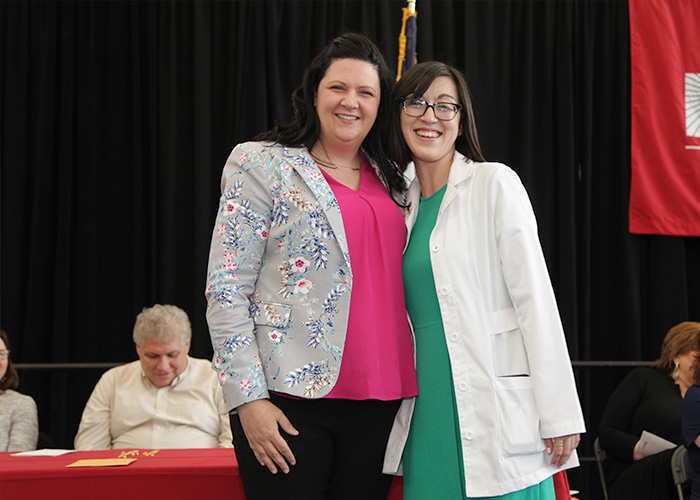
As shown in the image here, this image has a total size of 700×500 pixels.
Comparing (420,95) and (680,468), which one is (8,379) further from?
(680,468)

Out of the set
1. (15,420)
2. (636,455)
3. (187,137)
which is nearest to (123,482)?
(15,420)

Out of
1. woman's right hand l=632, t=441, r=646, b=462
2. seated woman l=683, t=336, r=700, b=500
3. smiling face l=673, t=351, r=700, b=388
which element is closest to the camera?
seated woman l=683, t=336, r=700, b=500

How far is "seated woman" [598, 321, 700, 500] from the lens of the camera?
3.03m

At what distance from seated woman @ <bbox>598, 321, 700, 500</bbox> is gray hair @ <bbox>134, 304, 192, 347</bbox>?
192 centimetres

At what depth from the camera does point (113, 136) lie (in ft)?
13.9

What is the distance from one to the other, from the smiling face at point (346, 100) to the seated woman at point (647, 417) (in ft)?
6.88

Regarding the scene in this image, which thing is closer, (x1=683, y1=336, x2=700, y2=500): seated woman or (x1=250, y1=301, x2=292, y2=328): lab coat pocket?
(x1=250, y1=301, x2=292, y2=328): lab coat pocket

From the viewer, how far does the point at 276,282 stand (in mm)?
1527

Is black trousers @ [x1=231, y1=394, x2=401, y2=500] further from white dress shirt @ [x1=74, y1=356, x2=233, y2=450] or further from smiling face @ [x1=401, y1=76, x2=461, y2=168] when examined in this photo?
white dress shirt @ [x1=74, y1=356, x2=233, y2=450]

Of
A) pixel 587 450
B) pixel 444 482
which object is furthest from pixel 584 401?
pixel 444 482

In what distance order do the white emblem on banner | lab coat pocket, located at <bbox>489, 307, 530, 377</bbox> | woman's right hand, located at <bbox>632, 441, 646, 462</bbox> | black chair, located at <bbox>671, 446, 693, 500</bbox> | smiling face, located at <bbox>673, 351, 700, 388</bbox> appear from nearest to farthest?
lab coat pocket, located at <bbox>489, 307, 530, 377</bbox>
black chair, located at <bbox>671, 446, 693, 500</bbox>
woman's right hand, located at <bbox>632, 441, 646, 462</bbox>
smiling face, located at <bbox>673, 351, 700, 388</bbox>
the white emblem on banner

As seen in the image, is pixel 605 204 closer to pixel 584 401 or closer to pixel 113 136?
pixel 584 401

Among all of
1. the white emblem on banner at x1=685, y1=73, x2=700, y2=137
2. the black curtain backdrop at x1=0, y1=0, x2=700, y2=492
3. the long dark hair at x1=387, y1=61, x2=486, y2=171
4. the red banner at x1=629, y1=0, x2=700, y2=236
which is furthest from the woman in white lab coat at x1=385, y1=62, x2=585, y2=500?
→ the white emblem on banner at x1=685, y1=73, x2=700, y2=137

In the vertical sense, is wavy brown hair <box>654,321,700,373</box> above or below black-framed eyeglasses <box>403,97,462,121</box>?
below
